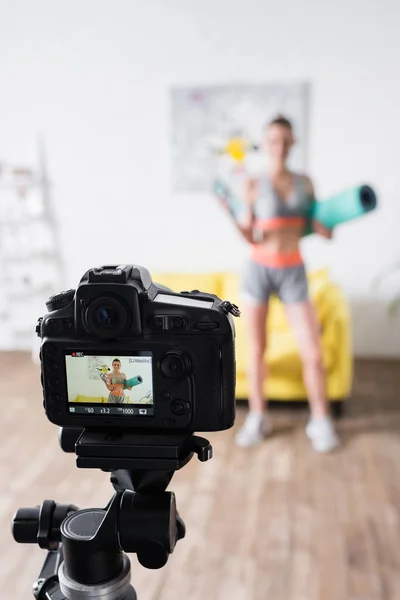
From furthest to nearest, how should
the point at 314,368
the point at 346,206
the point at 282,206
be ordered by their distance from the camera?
the point at 314,368, the point at 282,206, the point at 346,206

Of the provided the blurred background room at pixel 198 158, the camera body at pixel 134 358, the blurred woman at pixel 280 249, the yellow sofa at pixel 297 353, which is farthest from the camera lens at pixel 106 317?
the yellow sofa at pixel 297 353

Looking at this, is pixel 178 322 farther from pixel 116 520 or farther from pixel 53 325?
pixel 116 520

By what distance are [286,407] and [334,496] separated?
87cm

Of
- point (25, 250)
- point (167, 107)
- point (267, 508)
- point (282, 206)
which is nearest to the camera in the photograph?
point (267, 508)

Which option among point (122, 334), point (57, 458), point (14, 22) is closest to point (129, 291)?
point (122, 334)

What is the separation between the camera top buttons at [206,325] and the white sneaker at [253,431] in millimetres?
2033

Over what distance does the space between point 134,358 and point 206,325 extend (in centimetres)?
9

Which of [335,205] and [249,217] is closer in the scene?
[335,205]

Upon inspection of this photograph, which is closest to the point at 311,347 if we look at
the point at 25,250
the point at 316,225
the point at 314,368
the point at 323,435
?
the point at 314,368

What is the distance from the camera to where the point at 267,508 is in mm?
2191

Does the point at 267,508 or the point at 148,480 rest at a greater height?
the point at 148,480

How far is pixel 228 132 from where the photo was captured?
367cm

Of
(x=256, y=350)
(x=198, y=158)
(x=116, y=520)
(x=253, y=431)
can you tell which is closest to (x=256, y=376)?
(x=256, y=350)

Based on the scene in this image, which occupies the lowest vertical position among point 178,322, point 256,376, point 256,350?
point 256,376
